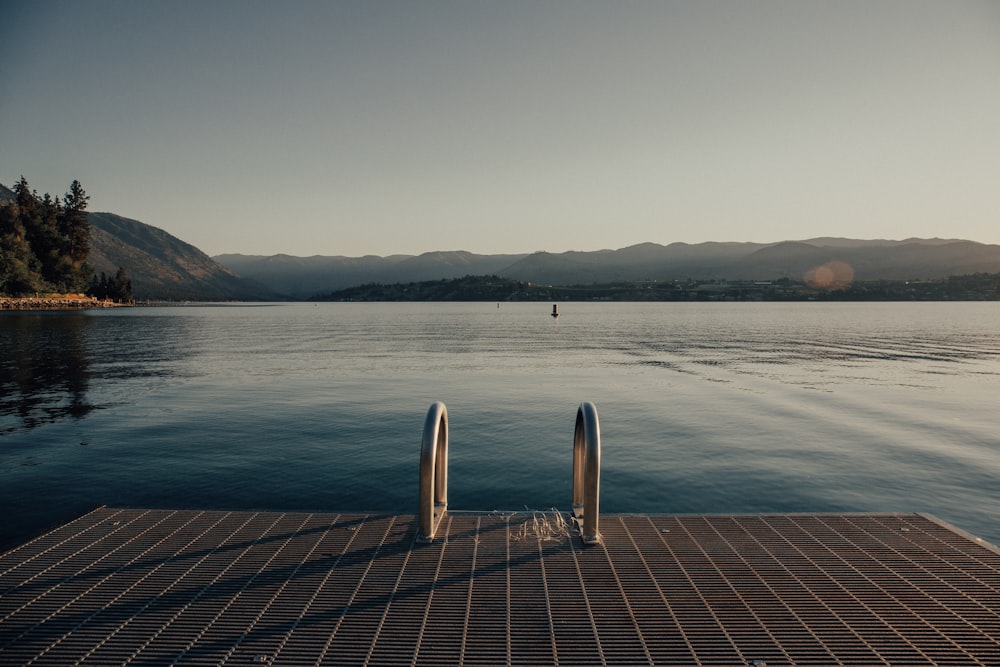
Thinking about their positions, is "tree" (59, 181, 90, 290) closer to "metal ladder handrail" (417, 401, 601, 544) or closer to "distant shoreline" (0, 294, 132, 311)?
"distant shoreline" (0, 294, 132, 311)

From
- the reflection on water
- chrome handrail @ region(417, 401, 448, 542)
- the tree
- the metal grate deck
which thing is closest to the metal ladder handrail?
chrome handrail @ region(417, 401, 448, 542)

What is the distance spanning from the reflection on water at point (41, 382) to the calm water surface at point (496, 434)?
0.21 meters

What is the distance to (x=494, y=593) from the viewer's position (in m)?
6.90

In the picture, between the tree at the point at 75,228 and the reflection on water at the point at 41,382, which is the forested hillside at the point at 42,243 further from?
the reflection on water at the point at 41,382

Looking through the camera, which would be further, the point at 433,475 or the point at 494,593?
the point at 433,475

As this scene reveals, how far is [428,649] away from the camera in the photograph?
5.77m

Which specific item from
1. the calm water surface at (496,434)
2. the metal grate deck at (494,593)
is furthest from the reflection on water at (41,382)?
the metal grate deck at (494,593)

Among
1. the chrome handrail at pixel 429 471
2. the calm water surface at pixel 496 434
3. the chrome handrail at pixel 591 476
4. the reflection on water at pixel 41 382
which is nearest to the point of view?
the chrome handrail at pixel 429 471

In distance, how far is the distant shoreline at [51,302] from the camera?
127 metres

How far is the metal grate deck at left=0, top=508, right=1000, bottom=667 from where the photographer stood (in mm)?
5727

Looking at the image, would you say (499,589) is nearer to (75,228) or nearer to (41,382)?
(41,382)

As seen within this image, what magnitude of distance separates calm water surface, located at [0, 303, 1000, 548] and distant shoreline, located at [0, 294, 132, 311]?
367ft

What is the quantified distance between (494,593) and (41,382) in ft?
119

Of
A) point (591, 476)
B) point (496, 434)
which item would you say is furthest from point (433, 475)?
point (496, 434)
